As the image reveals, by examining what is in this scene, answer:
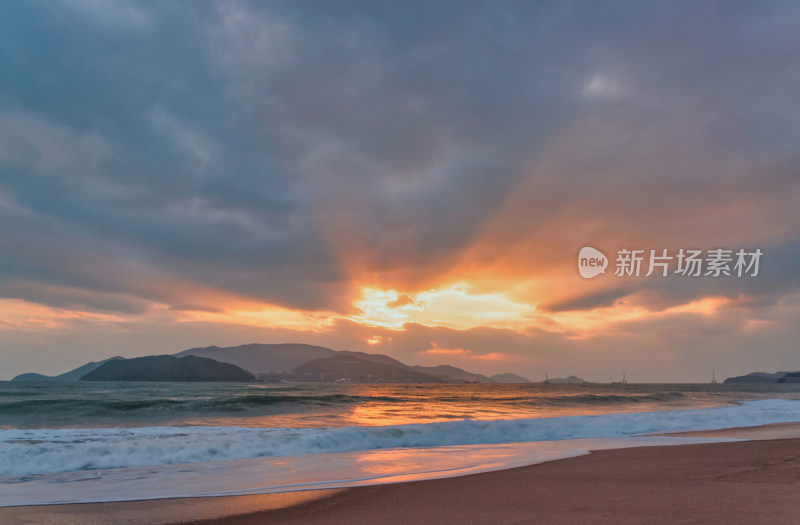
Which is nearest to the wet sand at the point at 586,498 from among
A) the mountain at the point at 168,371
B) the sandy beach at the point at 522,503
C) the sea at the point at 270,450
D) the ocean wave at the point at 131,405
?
the sandy beach at the point at 522,503

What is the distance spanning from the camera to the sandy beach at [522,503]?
5766 mm

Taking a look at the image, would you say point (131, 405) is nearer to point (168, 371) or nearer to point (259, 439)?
point (259, 439)

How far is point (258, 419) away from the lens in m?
22.2

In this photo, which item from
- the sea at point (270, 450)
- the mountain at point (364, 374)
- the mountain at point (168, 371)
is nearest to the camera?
the sea at point (270, 450)

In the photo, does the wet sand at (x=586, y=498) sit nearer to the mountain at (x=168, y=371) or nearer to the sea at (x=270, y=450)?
the sea at (x=270, y=450)

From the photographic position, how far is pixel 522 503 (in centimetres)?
657

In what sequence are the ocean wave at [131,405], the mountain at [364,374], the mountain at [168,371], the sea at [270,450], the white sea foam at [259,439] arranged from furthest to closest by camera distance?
the mountain at [364,374] < the mountain at [168,371] < the ocean wave at [131,405] < the white sea foam at [259,439] < the sea at [270,450]

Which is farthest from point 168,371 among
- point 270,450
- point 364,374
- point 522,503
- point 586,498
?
point 586,498

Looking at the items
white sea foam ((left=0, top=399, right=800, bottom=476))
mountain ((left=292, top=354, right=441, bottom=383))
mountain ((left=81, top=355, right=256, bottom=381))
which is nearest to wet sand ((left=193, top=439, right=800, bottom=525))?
white sea foam ((left=0, top=399, right=800, bottom=476))

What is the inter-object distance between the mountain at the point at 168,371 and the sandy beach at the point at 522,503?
14202 cm

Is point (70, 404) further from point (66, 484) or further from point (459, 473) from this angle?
point (459, 473)

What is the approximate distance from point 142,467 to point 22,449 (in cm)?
298

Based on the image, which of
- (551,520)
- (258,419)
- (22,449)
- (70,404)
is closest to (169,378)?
(70,404)

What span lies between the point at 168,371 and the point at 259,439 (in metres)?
148
